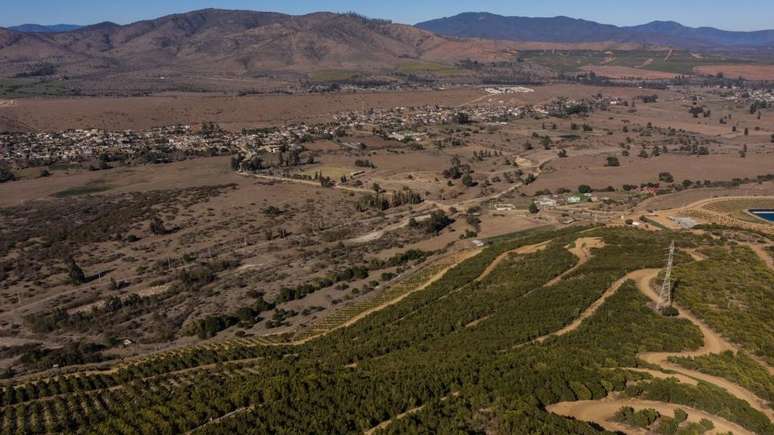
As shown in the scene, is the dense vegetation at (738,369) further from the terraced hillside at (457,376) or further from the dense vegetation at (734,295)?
the dense vegetation at (734,295)

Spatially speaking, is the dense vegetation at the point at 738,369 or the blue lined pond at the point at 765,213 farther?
the blue lined pond at the point at 765,213

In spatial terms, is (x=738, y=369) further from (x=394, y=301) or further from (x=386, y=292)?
(x=386, y=292)

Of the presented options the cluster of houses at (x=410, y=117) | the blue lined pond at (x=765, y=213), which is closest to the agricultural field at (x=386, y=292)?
the blue lined pond at (x=765, y=213)

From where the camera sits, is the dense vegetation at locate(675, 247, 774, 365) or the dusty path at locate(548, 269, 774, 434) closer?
the dusty path at locate(548, 269, 774, 434)

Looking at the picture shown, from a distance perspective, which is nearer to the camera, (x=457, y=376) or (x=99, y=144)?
(x=457, y=376)

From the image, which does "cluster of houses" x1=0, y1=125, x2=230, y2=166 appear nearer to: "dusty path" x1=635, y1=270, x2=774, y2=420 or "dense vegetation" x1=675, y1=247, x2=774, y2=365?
"dense vegetation" x1=675, y1=247, x2=774, y2=365

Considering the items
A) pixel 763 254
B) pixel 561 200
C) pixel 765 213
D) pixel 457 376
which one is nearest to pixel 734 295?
pixel 763 254

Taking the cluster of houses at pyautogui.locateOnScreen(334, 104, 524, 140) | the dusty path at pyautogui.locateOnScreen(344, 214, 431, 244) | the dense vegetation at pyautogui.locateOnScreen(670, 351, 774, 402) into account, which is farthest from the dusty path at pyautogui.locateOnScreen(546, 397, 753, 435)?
the cluster of houses at pyautogui.locateOnScreen(334, 104, 524, 140)
